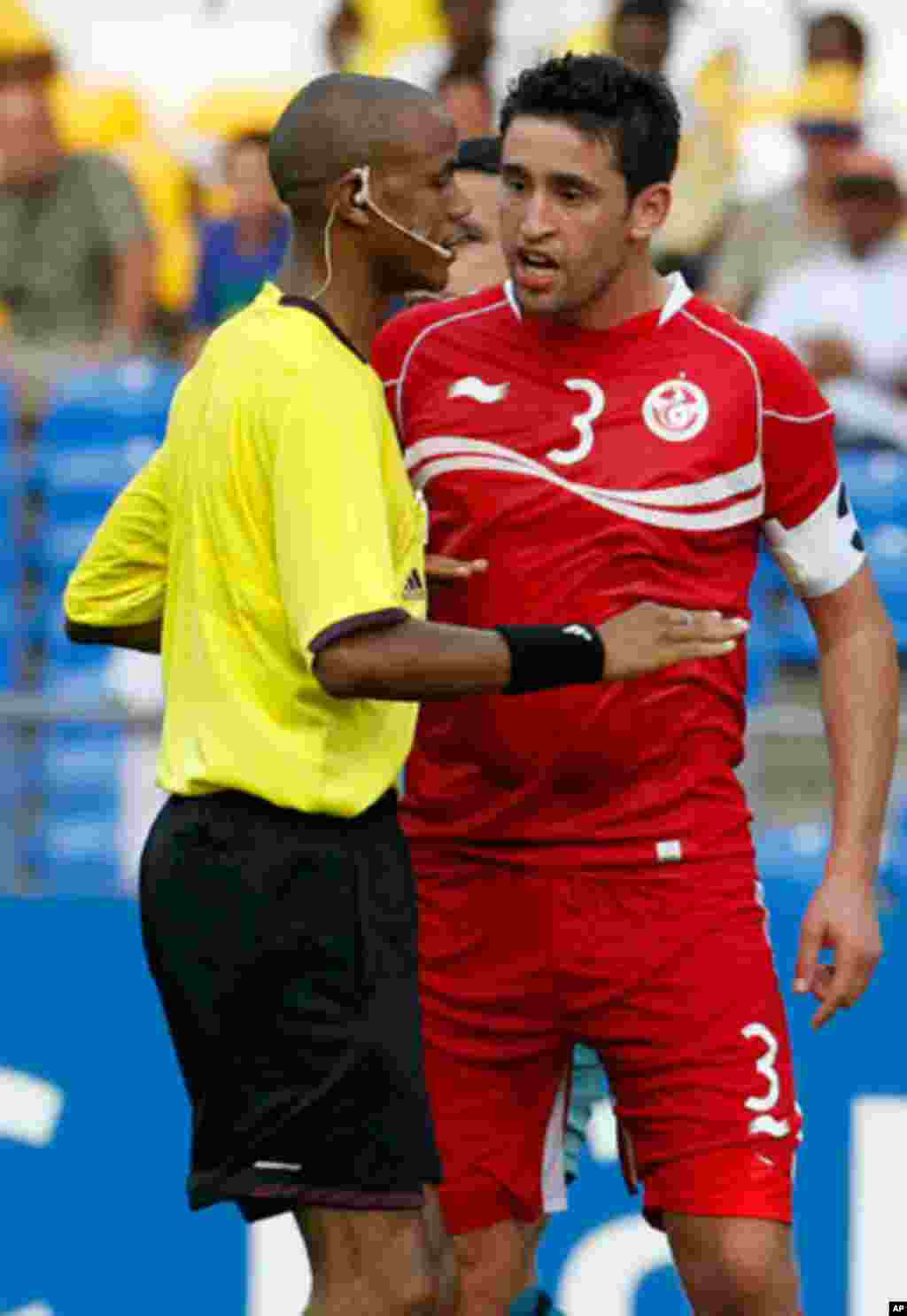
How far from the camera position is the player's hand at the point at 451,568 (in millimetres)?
4609

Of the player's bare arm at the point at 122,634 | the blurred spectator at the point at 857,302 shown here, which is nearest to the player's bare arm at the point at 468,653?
the player's bare arm at the point at 122,634

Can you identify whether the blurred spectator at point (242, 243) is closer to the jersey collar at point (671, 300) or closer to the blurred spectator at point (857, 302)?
the blurred spectator at point (857, 302)

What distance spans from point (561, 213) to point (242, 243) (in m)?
4.72

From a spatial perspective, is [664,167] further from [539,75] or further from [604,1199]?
[604,1199]

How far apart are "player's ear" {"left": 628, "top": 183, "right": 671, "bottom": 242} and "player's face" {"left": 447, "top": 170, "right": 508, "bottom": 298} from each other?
2.71 feet

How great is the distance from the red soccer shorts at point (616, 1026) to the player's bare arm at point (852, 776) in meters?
0.13

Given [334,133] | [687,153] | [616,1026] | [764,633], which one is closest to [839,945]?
[616,1026]

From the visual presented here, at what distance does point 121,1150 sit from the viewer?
6.41 metres

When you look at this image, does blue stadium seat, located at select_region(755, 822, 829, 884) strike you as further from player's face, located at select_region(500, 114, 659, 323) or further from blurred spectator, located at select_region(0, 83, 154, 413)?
blurred spectator, located at select_region(0, 83, 154, 413)

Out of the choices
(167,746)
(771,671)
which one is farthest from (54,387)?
(167,746)

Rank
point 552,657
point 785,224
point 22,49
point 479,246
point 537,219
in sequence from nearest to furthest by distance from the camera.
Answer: point 552,657 → point 537,219 → point 479,246 → point 785,224 → point 22,49

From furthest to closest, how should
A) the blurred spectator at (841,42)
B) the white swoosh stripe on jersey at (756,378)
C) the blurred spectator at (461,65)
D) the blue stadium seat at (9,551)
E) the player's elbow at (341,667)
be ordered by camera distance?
the blurred spectator at (841,42) → the blurred spectator at (461,65) → the blue stadium seat at (9,551) → the white swoosh stripe on jersey at (756,378) → the player's elbow at (341,667)

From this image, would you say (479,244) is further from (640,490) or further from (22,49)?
(22,49)

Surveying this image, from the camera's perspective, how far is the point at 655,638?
430 cm
